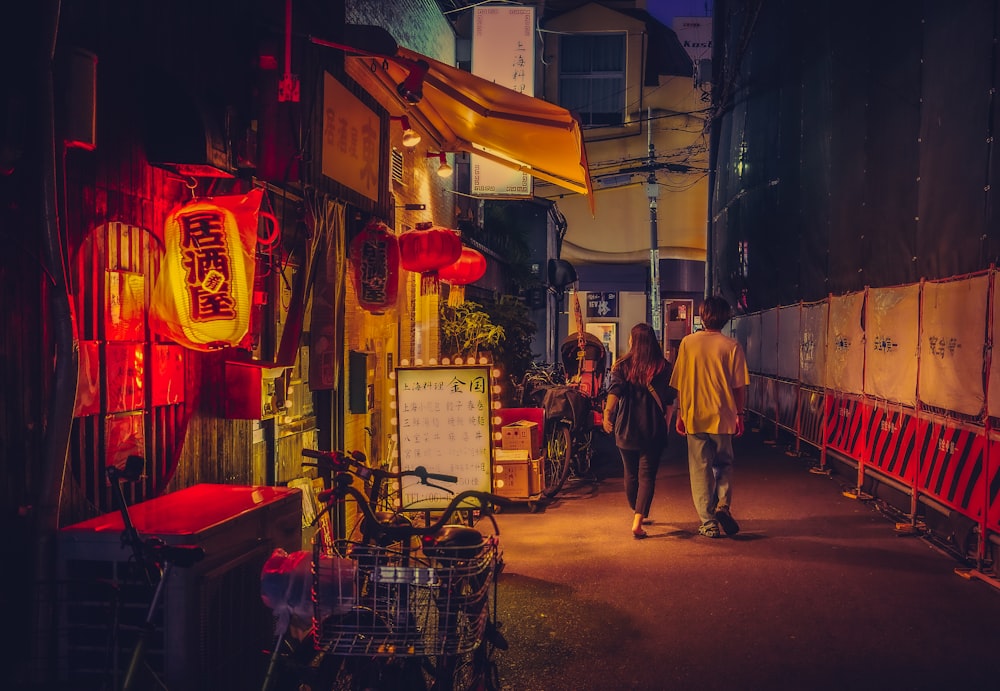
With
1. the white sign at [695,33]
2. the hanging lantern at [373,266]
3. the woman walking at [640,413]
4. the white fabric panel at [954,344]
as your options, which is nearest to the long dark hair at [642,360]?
the woman walking at [640,413]

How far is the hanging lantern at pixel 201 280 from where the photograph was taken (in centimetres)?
528

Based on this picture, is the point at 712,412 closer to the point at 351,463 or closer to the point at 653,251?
the point at 351,463

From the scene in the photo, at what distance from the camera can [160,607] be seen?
13.8 ft

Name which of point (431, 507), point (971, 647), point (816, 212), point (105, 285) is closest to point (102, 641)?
point (105, 285)

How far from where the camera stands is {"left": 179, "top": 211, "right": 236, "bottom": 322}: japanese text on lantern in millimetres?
5285

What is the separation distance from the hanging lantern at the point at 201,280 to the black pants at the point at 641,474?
5.48 m

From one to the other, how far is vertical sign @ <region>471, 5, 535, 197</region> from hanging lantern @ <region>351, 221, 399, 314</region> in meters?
6.61

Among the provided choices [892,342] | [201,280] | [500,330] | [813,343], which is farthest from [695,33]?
[201,280]

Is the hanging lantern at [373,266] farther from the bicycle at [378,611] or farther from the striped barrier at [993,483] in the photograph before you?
the striped barrier at [993,483]

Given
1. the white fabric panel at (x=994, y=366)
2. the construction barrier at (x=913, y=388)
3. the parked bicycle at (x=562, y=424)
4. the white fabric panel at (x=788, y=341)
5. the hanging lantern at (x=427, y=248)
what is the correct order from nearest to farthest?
the white fabric panel at (x=994, y=366) < the construction barrier at (x=913, y=388) < the hanging lantern at (x=427, y=248) < the parked bicycle at (x=562, y=424) < the white fabric panel at (x=788, y=341)

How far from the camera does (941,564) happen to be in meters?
8.55

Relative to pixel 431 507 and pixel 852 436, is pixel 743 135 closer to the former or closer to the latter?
pixel 852 436

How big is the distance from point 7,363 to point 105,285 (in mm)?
924

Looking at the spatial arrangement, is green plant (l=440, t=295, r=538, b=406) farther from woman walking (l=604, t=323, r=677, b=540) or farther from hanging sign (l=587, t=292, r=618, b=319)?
hanging sign (l=587, t=292, r=618, b=319)
